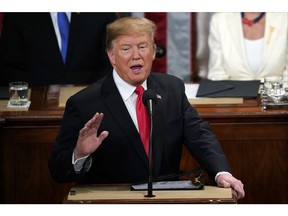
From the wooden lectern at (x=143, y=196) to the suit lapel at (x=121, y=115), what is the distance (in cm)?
25

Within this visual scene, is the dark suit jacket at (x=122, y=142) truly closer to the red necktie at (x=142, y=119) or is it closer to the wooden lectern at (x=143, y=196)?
the red necktie at (x=142, y=119)

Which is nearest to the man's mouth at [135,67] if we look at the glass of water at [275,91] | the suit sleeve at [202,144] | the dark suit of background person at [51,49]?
the suit sleeve at [202,144]

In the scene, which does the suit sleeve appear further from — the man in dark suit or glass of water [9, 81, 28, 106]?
glass of water [9, 81, 28, 106]

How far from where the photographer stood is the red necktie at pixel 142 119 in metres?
3.41

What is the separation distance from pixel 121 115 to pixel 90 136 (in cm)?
29

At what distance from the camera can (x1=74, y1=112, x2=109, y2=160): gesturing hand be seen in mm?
3082

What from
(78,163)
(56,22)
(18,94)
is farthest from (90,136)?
(56,22)

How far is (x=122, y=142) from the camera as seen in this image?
3.38 meters

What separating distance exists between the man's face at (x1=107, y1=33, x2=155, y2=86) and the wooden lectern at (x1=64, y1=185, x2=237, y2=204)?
0.46 m

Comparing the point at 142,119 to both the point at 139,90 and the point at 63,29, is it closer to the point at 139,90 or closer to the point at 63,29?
the point at 139,90

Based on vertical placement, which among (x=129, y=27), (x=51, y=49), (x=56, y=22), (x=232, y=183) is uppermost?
(x=129, y=27)

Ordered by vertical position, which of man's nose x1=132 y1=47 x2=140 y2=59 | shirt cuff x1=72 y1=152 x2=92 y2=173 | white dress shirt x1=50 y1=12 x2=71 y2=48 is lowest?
shirt cuff x1=72 y1=152 x2=92 y2=173

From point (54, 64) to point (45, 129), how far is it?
2.91 feet

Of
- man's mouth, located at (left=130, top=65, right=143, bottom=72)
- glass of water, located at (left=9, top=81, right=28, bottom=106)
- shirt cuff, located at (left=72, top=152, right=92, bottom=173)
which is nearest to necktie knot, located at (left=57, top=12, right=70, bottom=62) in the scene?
glass of water, located at (left=9, top=81, right=28, bottom=106)
